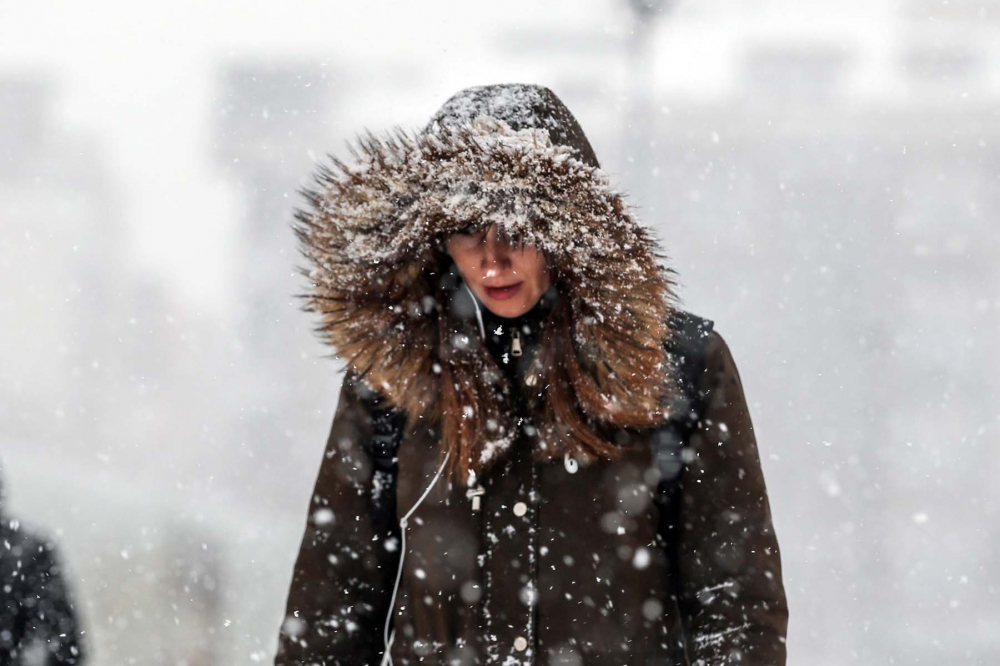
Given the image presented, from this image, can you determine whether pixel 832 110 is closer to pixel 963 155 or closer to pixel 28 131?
pixel 963 155

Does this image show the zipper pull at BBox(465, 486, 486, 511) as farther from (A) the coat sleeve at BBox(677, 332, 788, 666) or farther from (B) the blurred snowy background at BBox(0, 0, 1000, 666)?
(B) the blurred snowy background at BBox(0, 0, 1000, 666)

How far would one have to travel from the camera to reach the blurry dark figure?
2.78 meters

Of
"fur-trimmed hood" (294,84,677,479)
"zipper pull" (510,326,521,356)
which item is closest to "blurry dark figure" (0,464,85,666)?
"fur-trimmed hood" (294,84,677,479)

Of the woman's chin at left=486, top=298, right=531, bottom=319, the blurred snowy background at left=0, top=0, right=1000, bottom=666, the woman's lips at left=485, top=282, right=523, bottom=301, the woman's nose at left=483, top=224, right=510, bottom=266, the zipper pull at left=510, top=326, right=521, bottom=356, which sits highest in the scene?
the blurred snowy background at left=0, top=0, right=1000, bottom=666

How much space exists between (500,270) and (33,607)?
174 cm

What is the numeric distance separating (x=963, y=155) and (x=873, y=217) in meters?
1.03

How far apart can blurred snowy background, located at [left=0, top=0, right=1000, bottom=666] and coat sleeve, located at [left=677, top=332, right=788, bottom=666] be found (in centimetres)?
396

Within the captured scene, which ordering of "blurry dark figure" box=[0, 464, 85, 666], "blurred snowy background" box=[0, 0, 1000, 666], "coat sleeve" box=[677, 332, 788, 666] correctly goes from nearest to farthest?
"coat sleeve" box=[677, 332, 788, 666] < "blurry dark figure" box=[0, 464, 85, 666] < "blurred snowy background" box=[0, 0, 1000, 666]

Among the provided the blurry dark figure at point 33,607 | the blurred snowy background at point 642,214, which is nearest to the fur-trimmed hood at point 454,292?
the blurry dark figure at point 33,607

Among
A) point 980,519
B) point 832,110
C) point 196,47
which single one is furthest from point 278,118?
point 980,519

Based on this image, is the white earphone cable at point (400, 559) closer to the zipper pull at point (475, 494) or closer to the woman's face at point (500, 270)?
the zipper pull at point (475, 494)

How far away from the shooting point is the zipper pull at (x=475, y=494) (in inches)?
76.7

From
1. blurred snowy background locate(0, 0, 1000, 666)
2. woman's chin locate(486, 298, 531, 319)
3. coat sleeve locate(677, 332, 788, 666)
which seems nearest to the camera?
coat sleeve locate(677, 332, 788, 666)

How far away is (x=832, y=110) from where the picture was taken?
10.8 metres
